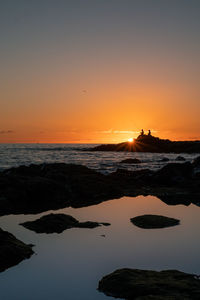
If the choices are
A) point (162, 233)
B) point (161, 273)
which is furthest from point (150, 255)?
point (162, 233)

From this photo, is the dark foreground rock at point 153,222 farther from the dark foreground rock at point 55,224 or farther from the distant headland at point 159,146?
the distant headland at point 159,146

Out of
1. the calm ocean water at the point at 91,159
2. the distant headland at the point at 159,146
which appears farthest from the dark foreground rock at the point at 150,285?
the distant headland at the point at 159,146

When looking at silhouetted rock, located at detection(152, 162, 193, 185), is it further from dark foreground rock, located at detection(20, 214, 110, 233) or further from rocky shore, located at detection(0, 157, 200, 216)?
dark foreground rock, located at detection(20, 214, 110, 233)

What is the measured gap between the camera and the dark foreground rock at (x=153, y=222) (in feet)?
36.4

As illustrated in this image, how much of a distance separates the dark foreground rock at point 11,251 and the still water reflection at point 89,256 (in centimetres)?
24

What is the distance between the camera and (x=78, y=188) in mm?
19703

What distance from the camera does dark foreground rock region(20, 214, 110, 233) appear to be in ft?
34.6

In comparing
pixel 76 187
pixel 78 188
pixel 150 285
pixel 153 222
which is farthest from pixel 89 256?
pixel 76 187

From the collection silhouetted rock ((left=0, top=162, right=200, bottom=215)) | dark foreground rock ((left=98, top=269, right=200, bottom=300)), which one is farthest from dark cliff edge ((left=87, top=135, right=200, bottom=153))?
dark foreground rock ((left=98, top=269, right=200, bottom=300))

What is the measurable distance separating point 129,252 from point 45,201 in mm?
9599

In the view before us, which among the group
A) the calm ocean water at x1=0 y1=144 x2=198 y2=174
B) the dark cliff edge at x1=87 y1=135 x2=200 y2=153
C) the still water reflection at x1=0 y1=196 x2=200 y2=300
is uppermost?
the dark cliff edge at x1=87 y1=135 x2=200 y2=153

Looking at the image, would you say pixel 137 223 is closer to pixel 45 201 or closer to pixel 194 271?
pixel 194 271

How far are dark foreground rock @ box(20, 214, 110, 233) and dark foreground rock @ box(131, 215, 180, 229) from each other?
133 centimetres

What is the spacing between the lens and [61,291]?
236 inches
